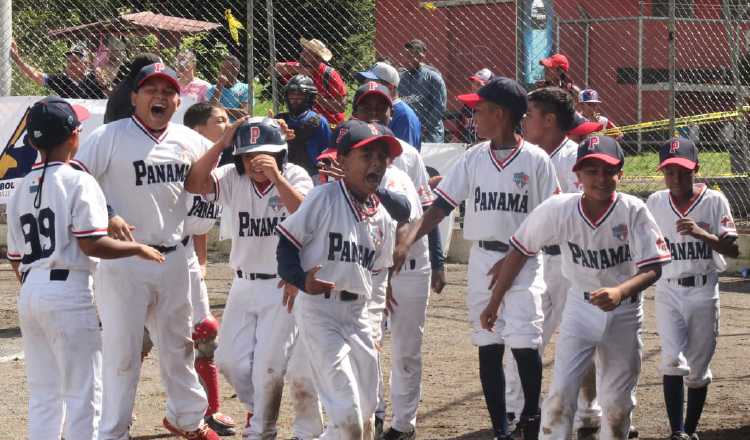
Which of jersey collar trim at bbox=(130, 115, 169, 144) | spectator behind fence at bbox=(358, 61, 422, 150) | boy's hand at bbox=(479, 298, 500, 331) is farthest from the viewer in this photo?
spectator behind fence at bbox=(358, 61, 422, 150)

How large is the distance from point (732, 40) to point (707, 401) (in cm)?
558

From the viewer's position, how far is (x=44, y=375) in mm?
5438

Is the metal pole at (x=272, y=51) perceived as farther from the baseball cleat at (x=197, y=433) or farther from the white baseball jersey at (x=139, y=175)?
the baseball cleat at (x=197, y=433)

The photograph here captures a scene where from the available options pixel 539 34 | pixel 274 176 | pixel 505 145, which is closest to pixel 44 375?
pixel 274 176

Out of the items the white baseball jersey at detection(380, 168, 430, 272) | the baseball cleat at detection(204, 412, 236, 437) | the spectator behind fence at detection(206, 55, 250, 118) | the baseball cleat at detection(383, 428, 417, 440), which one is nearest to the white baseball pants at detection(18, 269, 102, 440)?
the baseball cleat at detection(204, 412, 236, 437)

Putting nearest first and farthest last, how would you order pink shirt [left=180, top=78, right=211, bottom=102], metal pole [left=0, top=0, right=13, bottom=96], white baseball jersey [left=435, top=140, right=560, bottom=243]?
white baseball jersey [left=435, top=140, right=560, bottom=243] < metal pole [left=0, top=0, right=13, bottom=96] < pink shirt [left=180, top=78, right=211, bottom=102]

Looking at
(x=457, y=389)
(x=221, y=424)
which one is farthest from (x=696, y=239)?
(x=221, y=424)

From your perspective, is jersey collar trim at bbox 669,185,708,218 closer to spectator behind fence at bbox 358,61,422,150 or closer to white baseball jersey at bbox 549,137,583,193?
white baseball jersey at bbox 549,137,583,193

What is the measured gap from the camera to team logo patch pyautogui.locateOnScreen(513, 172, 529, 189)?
6531 millimetres

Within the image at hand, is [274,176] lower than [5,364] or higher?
higher

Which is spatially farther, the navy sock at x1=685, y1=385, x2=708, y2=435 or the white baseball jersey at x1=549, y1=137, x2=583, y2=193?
the white baseball jersey at x1=549, y1=137, x2=583, y2=193

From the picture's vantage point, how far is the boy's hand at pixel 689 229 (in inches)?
258

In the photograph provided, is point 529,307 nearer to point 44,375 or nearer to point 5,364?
point 44,375

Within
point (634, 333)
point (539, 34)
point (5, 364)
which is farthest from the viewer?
point (539, 34)
